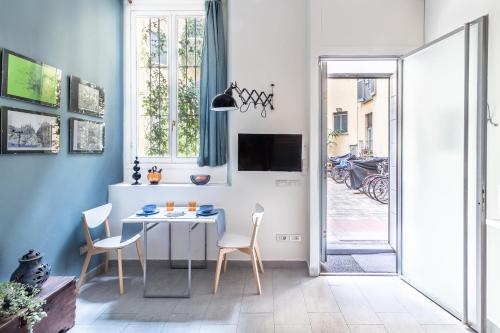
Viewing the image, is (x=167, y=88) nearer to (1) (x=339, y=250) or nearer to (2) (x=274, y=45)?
(2) (x=274, y=45)

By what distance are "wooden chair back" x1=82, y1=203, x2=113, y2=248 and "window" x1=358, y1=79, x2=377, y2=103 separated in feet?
13.9

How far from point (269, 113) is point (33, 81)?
90.7 inches

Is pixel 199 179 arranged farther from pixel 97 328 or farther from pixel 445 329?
pixel 445 329

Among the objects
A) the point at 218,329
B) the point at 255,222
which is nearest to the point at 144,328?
the point at 218,329

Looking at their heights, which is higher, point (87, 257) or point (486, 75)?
point (486, 75)

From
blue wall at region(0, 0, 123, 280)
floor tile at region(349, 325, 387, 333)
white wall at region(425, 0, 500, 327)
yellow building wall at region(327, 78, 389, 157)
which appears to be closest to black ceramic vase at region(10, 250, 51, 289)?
blue wall at region(0, 0, 123, 280)

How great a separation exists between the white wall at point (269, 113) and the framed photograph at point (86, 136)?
0.60 metres

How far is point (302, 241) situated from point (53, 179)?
8.67ft

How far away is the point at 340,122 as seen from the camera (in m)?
5.22

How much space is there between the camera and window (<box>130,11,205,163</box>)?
4059mm

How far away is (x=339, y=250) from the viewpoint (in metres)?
4.30

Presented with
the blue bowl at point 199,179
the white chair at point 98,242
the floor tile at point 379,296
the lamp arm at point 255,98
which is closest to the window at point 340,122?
the lamp arm at point 255,98

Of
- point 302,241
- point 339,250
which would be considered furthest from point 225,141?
point 339,250

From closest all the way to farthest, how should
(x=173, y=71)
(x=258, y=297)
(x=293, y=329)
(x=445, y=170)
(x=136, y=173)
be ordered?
(x=293, y=329), (x=445, y=170), (x=258, y=297), (x=136, y=173), (x=173, y=71)
